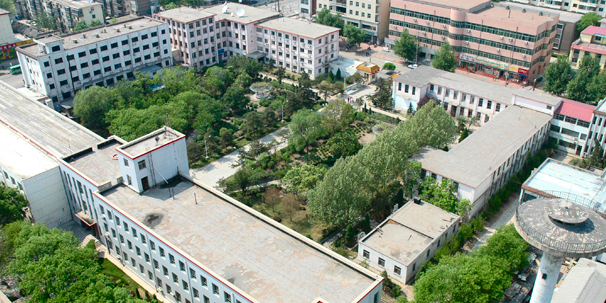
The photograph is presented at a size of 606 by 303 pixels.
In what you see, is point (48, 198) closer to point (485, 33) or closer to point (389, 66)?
point (389, 66)

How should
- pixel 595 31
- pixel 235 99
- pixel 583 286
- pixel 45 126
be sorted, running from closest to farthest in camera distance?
pixel 583 286 < pixel 45 126 < pixel 235 99 < pixel 595 31

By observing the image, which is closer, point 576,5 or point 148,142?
point 148,142

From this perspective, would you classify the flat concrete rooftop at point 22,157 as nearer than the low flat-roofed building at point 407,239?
No

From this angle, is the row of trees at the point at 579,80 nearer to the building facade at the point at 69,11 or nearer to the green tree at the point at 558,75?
the green tree at the point at 558,75

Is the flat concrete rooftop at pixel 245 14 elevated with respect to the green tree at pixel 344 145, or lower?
elevated

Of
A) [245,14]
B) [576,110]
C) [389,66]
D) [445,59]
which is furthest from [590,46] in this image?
[245,14]

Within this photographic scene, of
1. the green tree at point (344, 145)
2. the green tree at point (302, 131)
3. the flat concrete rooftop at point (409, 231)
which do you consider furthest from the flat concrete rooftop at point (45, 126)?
the flat concrete rooftop at point (409, 231)
